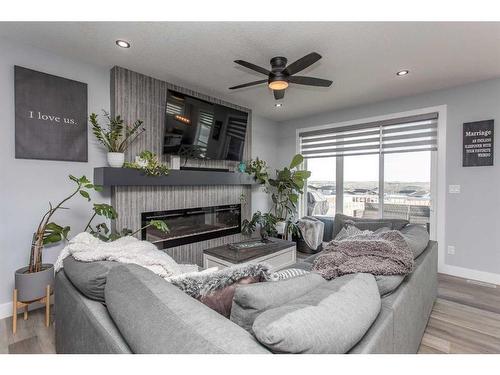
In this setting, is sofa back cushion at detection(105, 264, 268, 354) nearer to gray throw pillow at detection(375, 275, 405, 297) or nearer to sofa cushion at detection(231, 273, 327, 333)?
sofa cushion at detection(231, 273, 327, 333)

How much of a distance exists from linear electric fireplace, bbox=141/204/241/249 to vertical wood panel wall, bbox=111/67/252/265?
0.25ft

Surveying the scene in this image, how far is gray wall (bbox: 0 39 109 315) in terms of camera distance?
6.89 feet

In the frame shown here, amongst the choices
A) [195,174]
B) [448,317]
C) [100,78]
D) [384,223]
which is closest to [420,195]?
[384,223]

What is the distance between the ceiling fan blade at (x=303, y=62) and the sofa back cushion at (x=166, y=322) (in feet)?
6.11

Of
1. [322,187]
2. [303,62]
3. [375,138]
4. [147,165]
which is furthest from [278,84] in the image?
[322,187]

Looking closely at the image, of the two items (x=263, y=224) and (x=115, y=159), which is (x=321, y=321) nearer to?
(x=115, y=159)

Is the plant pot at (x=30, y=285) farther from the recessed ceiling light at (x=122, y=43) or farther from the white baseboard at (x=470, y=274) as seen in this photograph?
the white baseboard at (x=470, y=274)

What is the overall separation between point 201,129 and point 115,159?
1156mm

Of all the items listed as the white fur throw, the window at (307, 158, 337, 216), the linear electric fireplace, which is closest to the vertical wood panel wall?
the linear electric fireplace

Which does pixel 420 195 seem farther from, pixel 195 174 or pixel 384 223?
pixel 195 174

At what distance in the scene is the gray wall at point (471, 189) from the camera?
2857 mm

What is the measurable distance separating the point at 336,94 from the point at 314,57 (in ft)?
5.42

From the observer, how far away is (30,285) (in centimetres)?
188

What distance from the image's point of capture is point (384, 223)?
2.46m
